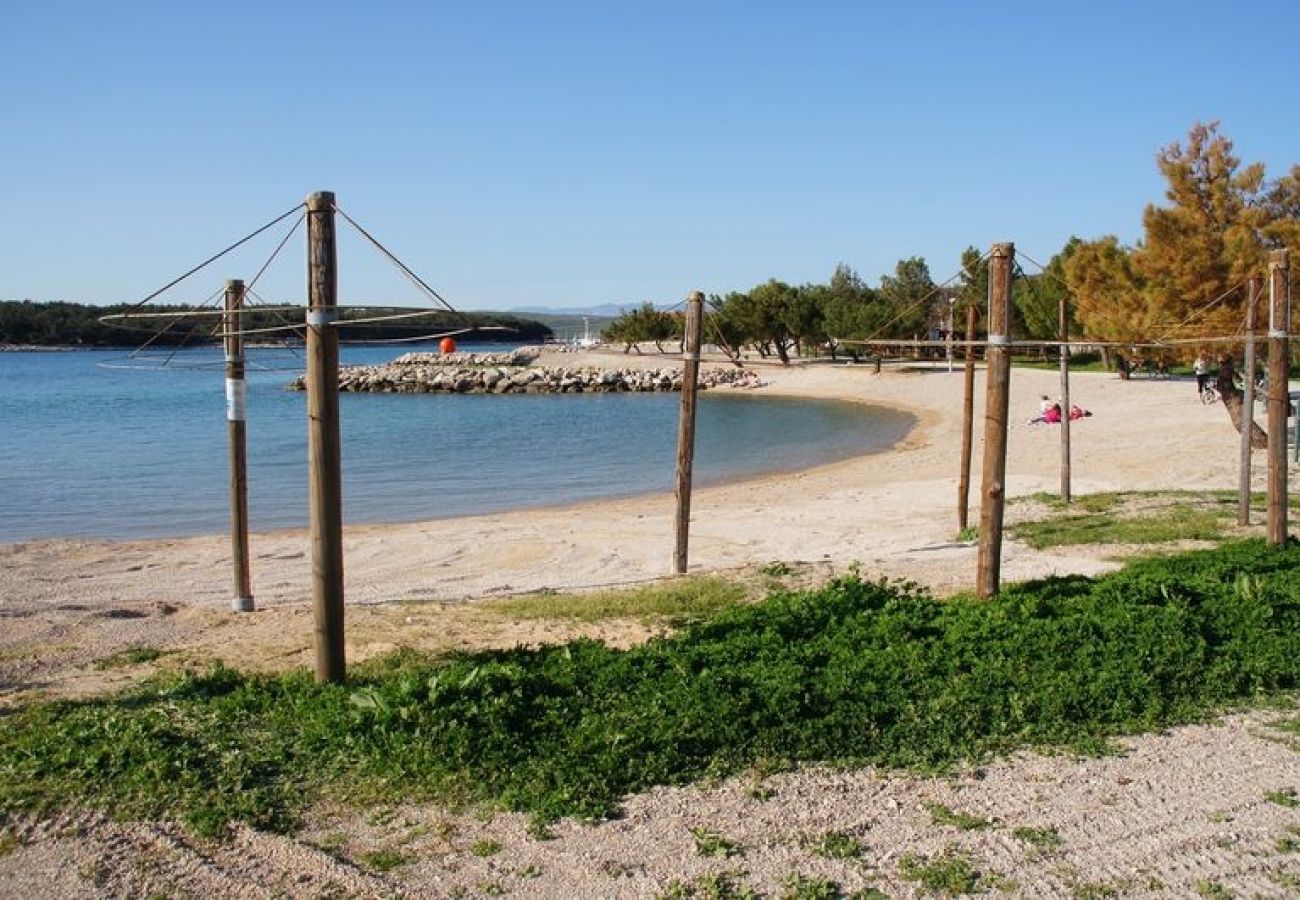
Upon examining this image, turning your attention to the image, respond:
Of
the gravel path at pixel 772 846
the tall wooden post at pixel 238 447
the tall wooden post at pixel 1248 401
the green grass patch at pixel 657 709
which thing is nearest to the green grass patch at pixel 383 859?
the gravel path at pixel 772 846

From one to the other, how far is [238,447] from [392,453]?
2568 cm

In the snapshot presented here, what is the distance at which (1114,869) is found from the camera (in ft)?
15.7

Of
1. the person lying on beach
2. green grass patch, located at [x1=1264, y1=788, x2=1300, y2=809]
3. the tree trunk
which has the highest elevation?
the tree trunk

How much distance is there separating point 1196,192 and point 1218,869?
17.8 m

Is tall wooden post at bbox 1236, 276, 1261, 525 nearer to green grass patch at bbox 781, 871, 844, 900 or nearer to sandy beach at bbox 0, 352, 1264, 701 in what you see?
sandy beach at bbox 0, 352, 1264, 701

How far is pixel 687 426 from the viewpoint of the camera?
12.1m

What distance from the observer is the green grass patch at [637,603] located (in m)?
9.62

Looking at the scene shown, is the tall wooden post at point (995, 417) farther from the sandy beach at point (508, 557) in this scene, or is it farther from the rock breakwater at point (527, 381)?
the rock breakwater at point (527, 381)

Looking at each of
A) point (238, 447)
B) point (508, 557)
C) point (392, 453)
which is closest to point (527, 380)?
point (392, 453)

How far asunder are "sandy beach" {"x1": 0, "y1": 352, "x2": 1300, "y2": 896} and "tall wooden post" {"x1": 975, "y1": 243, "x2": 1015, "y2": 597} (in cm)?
162

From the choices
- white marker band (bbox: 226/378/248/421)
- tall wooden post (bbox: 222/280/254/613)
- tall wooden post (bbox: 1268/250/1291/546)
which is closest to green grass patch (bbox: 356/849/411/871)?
tall wooden post (bbox: 222/280/254/613)

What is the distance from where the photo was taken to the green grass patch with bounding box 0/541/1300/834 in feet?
18.3

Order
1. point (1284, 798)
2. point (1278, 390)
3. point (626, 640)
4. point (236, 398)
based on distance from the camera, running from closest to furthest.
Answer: point (1284, 798), point (626, 640), point (236, 398), point (1278, 390)

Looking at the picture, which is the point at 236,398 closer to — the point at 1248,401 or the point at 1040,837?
the point at 1040,837
